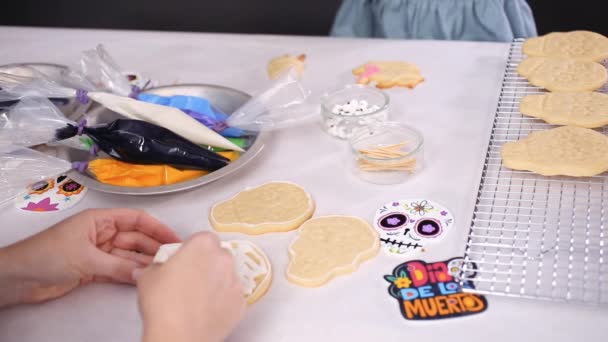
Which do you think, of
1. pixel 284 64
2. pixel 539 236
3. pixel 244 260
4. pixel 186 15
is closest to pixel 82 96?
pixel 284 64

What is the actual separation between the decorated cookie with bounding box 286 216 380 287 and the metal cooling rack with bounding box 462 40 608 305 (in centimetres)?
15

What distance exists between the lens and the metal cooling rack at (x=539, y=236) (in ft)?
2.62

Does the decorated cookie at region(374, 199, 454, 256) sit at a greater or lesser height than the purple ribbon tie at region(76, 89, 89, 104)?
lesser

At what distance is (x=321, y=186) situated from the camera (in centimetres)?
107

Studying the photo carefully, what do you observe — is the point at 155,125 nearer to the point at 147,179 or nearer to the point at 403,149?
the point at 147,179

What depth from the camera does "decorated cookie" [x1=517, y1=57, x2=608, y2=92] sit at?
1.16 metres

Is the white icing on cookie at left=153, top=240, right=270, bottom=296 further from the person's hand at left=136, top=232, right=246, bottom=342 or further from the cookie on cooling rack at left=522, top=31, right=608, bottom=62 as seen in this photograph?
the cookie on cooling rack at left=522, top=31, right=608, bottom=62

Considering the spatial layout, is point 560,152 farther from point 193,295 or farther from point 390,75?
point 193,295

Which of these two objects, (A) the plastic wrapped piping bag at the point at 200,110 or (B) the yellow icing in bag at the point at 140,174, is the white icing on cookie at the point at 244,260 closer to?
(B) the yellow icing in bag at the point at 140,174

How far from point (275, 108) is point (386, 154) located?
251 mm

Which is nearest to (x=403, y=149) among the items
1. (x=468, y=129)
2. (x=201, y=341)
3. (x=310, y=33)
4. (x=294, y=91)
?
(x=468, y=129)

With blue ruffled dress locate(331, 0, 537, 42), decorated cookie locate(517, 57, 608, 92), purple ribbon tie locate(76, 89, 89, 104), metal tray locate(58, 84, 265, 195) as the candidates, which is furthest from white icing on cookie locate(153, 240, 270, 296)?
blue ruffled dress locate(331, 0, 537, 42)

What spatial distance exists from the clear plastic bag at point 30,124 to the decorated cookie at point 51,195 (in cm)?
8

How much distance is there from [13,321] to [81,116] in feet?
1.63
